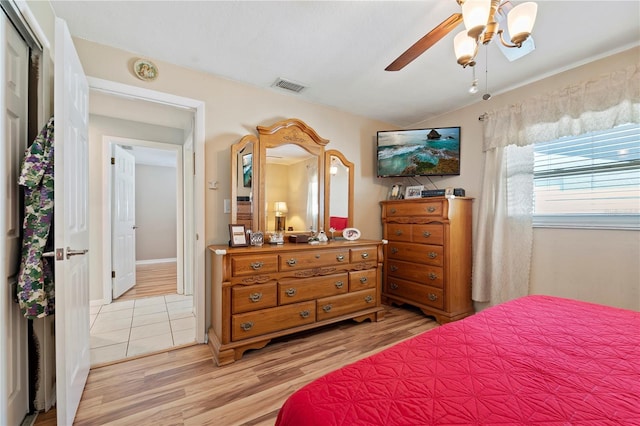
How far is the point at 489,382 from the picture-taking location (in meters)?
0.79

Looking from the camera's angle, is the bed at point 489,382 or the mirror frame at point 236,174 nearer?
the bed at point 489,382

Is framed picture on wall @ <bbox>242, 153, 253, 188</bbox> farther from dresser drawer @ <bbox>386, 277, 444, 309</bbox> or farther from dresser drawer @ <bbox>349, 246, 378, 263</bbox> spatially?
dresser drawer @ <bbox>386, 277, 444, 309</bbox>

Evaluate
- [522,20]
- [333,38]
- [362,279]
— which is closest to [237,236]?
[362,279]

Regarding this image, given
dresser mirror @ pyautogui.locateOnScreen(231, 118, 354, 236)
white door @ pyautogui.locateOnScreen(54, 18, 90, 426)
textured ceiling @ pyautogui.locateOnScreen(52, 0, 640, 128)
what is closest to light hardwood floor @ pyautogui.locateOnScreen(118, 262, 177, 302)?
white door @ pyautogui.locateOnScreen(54, 18, 90, 426)

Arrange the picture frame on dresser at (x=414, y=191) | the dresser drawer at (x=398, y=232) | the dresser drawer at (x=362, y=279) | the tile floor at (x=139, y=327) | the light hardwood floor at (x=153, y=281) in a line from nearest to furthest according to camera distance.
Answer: the tile floor at (x=139, y=327) < the dresser drawer at (x=362, y=279) < the dresser drawer at (x=398, y=232) < the picture frame on dresser at (x=414, y=191) < the light hardwood floor at (x=153, y=281)

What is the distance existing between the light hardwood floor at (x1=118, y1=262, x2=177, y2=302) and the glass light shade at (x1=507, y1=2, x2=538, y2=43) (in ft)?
15.0

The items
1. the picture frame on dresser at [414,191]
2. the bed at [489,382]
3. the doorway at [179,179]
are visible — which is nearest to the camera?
the bed at [489,382]

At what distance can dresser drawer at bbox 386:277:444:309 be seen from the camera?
2830 millimetres

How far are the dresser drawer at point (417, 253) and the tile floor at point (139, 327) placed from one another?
2348mm

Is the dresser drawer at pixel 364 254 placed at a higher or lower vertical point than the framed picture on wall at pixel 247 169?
lower

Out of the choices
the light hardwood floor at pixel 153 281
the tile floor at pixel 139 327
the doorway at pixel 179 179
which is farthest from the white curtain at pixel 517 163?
the light hardwood floor at pixel 153 281

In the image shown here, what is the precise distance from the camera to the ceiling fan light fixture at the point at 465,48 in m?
1.40

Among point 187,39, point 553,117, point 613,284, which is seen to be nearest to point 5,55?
point 187,39

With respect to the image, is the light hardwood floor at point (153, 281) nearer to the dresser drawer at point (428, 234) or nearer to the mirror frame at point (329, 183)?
the mirror frame at point (329, 183)
